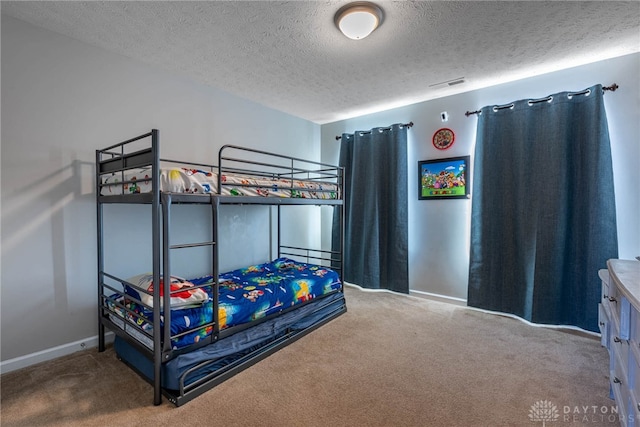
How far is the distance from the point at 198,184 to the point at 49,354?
5.95ft

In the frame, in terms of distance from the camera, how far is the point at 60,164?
228cm

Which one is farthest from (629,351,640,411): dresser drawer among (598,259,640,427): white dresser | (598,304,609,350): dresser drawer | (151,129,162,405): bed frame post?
(151,129,162,405): bed frame post

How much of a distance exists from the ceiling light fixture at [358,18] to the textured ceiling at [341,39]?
2.5 inches

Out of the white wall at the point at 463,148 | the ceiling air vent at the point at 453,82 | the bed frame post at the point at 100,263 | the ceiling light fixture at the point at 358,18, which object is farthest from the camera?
the ceiling air vent at the point at 453,82

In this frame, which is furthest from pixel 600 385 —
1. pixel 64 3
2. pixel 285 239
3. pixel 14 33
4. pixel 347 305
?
pixel 14 33

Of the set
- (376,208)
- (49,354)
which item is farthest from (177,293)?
(376,208)

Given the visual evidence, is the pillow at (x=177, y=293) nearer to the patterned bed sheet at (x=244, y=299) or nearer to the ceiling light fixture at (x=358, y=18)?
the patterned bed sheet at (x=244, y=299)

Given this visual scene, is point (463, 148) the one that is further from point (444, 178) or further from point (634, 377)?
point (634, 377)

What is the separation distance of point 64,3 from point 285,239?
3.09 m

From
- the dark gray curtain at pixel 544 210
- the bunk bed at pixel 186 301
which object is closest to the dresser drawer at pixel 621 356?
the dark gray curtain at pixel 544 210

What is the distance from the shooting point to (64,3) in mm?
1914

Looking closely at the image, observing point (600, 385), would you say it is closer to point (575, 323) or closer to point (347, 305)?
point (575, 323)

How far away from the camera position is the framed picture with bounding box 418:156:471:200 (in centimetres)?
345

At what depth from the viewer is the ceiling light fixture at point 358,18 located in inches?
74.0
